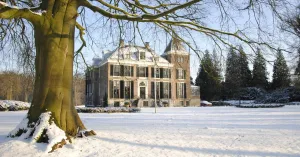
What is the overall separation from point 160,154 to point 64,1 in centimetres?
466

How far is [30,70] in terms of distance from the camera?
10500mm

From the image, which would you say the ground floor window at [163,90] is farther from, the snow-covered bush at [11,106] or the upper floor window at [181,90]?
the snow-covered bush at [11,106]

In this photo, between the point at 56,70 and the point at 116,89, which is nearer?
the point at 56,70

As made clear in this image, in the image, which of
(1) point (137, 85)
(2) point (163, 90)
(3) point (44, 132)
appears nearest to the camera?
(3) point (44, 132)

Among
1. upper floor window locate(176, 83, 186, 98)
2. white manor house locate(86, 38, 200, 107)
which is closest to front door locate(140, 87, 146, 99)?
white manor house locate(86, 38, 200, 107)

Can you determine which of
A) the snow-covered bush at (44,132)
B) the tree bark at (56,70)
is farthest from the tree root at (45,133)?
the tree bark at (56,70)

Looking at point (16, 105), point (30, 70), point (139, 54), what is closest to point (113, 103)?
point (139, 54)

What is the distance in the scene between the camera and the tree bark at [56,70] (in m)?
6.27

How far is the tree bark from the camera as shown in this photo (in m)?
6.27

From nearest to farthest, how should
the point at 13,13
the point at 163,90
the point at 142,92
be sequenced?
the point at 13,13, the point at 142,92, the point at 163,90

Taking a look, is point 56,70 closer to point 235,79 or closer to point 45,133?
point 45,133

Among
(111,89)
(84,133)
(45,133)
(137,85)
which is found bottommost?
(84,133)

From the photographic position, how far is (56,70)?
6383 millimetres

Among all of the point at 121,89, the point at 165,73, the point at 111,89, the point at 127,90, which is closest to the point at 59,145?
the point at 111,89
